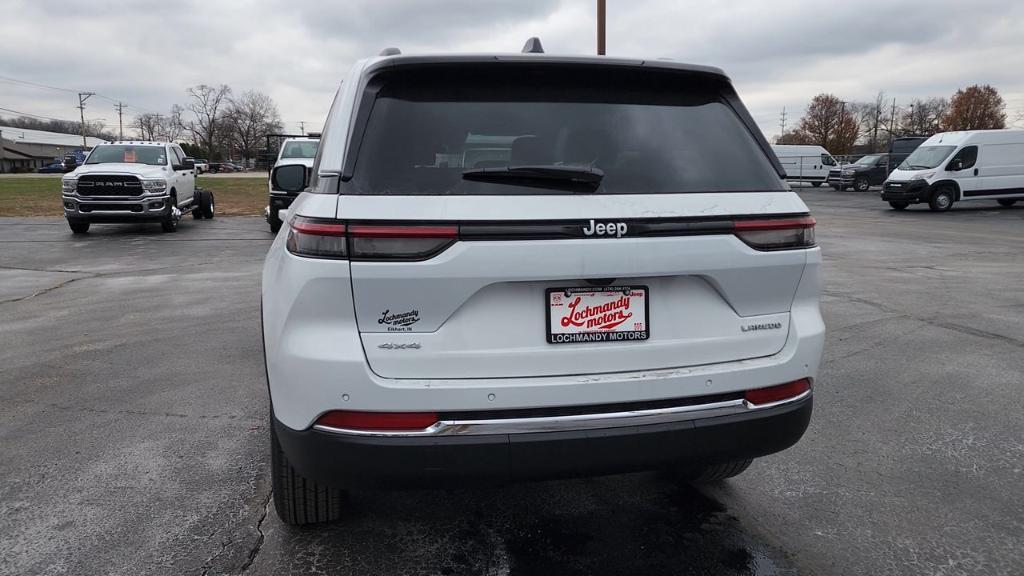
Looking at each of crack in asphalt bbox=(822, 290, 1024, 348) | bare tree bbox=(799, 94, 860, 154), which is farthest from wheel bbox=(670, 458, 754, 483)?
bare tree bbox=(799, 94, 860, 154)

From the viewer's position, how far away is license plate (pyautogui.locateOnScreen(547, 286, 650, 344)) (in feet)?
7.57

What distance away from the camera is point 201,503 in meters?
3.18

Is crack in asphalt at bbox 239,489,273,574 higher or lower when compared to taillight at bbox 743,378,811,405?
lower

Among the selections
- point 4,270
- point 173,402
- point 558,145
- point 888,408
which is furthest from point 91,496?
point 4,270

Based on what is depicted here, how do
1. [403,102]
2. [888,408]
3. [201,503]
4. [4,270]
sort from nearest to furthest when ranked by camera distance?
[403,102] < [201,503] < [888,408] < [4,270]

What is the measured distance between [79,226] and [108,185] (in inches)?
52.1

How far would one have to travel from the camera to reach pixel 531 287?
229 centimetres

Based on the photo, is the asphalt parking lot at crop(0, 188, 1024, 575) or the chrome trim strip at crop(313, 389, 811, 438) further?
the asphalt parking lot at crop(0, 188, 1024, 575)

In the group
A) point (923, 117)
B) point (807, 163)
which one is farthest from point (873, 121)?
point (807, 163)

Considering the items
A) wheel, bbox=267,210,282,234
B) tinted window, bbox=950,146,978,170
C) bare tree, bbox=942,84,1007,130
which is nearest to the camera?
wheel, bbox=267,210,282,234

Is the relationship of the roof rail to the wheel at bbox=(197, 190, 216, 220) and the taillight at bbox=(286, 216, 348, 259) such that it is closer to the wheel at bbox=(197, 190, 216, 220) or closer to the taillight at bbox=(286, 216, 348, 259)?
Result: the taillight at bbox=(286, 216, 348, 259)

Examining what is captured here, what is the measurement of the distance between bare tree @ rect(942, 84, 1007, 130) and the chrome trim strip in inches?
3659

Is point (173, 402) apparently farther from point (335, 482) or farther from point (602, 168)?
point (602, 168)

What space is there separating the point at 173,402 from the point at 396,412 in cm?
298
